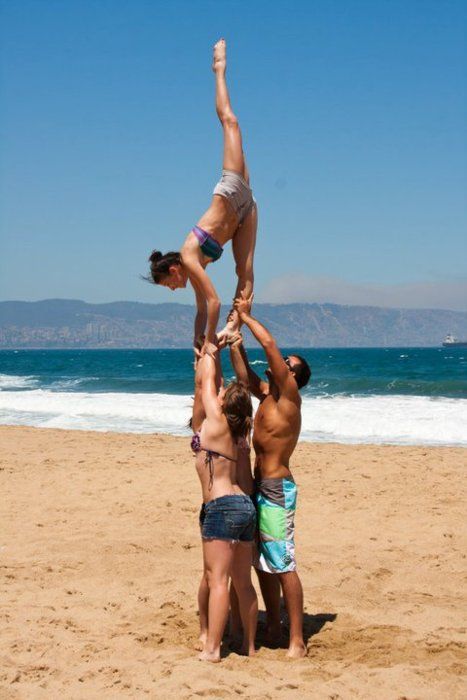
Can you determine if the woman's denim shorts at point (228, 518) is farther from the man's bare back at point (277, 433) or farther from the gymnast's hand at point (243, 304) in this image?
the gymnast's hand at point (243, 304)

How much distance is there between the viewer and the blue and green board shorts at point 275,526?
5.32 m

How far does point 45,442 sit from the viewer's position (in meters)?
15.4

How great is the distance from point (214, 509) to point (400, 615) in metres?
2.10

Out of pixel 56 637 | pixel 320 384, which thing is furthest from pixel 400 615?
pixel 320 384

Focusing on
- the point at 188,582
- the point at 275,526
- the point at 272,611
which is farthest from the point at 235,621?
the point at 188,582

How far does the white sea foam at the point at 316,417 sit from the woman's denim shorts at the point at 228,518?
1202 cm

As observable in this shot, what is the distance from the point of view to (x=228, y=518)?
16.6 ft

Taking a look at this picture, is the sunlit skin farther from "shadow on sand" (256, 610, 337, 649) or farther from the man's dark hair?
"shadow on sand" (256, 610, 337, 649)

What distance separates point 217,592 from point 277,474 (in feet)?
2.84

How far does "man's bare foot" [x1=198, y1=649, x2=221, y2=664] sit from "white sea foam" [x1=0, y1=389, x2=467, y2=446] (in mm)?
12102

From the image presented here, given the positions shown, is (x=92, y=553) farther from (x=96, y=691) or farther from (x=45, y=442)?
(x=45, y=442)

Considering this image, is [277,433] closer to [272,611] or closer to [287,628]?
[272,611]

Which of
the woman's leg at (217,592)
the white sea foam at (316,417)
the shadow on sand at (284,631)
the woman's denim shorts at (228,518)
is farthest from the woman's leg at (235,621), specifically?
the white sea foam at (316,417)

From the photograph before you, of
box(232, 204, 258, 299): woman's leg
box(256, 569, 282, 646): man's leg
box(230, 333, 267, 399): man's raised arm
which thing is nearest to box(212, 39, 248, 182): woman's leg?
box(232, 204, 258, 299): woman's leg
